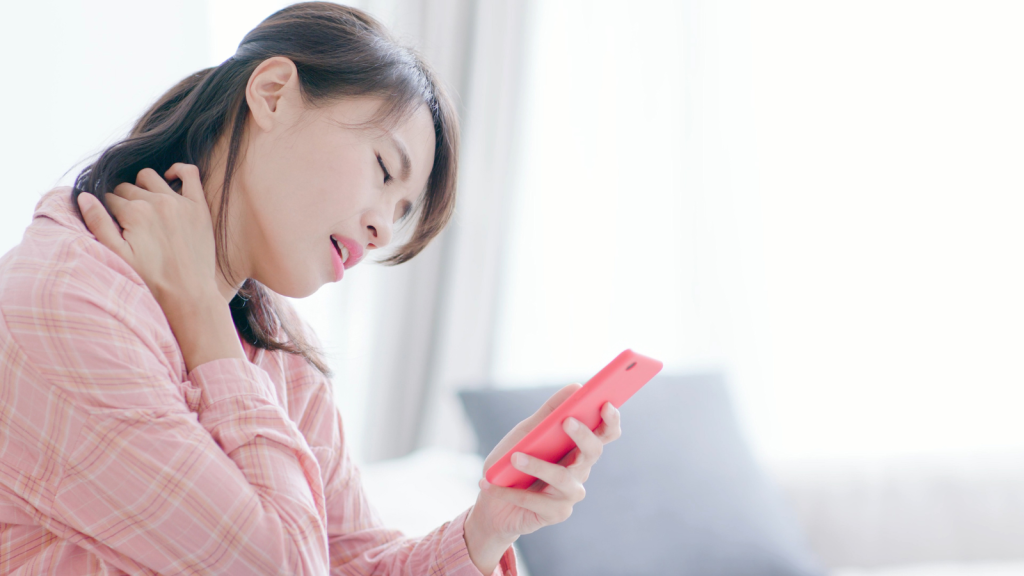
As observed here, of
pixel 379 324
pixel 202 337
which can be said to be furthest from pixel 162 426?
pixel 379 324

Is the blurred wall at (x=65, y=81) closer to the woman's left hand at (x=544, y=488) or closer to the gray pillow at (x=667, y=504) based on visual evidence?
the woman's left hand at (x=544, y=488)

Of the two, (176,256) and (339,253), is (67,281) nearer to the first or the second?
(176,256)

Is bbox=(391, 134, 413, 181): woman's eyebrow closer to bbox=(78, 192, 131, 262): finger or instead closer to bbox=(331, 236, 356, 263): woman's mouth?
bbox=(331, 236, 356, 263): woman's mouth

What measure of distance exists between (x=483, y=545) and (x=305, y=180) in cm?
46

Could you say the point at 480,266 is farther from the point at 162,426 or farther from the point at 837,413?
the point at 162,426

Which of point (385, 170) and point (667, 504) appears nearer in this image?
point (385, 170)

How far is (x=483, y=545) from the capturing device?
0.87 metres

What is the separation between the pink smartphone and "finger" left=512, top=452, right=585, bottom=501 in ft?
0.04

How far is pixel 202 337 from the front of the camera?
0.68 metres

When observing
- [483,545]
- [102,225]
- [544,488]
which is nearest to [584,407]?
[544,488]

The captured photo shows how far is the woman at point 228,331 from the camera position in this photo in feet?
1.96

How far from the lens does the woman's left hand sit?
722mm

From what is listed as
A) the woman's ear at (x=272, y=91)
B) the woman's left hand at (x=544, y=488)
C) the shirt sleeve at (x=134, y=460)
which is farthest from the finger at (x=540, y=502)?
the woman's ear at (x=272, y=91)

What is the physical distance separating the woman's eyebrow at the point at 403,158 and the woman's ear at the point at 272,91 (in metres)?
0.11
